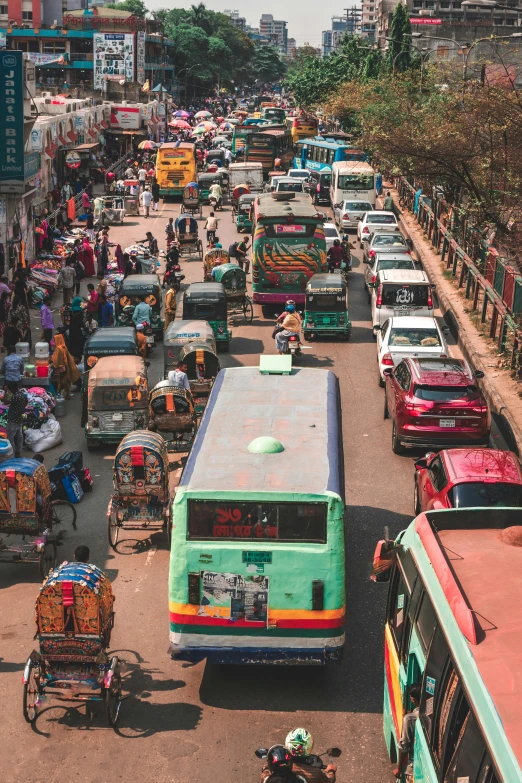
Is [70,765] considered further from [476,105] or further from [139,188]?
[139,188]

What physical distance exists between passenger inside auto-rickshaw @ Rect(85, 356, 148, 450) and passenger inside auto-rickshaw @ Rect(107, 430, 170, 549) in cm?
401

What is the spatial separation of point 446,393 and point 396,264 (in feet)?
42.8

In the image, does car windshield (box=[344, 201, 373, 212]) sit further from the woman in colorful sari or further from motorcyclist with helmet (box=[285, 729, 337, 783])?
motorcyclist with helmet (box=[285, 729, 337, 783])

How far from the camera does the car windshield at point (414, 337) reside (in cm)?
2275

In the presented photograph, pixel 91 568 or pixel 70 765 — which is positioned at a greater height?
pixel 91 568

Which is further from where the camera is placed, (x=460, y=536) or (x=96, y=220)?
(x=96, y=220)

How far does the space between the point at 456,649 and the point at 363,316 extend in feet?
81.3

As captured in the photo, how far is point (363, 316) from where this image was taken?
103 ft

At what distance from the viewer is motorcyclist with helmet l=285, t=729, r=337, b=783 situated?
8330 mm

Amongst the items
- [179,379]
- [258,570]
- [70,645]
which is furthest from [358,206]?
[70,645]

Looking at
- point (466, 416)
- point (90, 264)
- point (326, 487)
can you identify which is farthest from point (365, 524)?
point (90, 264)

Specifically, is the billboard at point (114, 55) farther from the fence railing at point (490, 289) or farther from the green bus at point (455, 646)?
the green bus at point (455, 646)

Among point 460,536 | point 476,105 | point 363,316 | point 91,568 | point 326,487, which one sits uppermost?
point 476,105

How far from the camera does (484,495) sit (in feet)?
45.6
